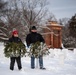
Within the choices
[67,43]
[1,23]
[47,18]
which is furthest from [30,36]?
[67,43]

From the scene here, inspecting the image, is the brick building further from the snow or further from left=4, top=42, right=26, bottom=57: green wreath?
left=4, top=42, right=26, bottom=57: green wreath

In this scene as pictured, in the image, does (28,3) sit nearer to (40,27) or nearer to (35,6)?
(35,6)

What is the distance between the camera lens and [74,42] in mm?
45594

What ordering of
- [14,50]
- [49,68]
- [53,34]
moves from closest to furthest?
[14,50]
[49,68]
[53,34]

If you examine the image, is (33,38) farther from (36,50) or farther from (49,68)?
(49,68)

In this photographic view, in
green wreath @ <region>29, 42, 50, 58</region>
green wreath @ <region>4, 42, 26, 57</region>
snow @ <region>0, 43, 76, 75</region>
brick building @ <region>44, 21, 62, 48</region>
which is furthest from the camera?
brick building @ <region>44, 21, 62, 48</region>

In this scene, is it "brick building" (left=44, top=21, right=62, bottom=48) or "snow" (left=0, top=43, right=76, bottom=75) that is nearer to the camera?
"snow" (left=0, top=43, right=76, bottom=75)

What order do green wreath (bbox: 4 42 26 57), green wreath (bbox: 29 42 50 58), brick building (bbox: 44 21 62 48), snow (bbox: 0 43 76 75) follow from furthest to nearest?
brick building (bbox: 44 21 62 48)
green wreath (bbox: 29 42 50 58)
green wreath (bbox: 4 42 26 57)
snow (bbox: 0 43 76 75)

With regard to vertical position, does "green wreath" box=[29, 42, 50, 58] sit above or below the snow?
above

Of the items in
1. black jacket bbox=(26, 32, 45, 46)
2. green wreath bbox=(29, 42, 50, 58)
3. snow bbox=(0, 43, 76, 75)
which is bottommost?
snow bbox=(0, 43, 76, 75)

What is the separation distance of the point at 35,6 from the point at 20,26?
550 cm

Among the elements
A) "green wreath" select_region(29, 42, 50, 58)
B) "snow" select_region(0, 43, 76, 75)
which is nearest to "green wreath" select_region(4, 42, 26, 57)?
"green wreath" select_region(29, 42, 50, 58)

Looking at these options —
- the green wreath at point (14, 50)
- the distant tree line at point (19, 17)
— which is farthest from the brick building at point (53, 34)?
the green wreath at point (14, 50)

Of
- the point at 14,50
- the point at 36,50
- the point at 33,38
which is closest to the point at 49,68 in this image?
the point at 36,50
